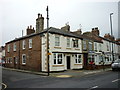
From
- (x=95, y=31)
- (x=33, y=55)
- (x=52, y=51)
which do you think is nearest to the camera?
(x=52, y=51)

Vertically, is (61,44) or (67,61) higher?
(61,44)

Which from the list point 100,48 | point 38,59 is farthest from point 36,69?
point 100,48

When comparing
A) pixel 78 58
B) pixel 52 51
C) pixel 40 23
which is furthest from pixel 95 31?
pixel 52 51

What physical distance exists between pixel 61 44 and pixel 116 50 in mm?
25200

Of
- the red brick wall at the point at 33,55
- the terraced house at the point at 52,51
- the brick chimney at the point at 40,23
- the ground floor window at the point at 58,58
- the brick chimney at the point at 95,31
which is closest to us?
the terraced house at the point at 52,51

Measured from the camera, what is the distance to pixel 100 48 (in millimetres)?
31562

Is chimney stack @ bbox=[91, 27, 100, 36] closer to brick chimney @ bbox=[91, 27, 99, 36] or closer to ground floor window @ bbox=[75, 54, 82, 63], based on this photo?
brick chimney @ bbox=[91, 27, 99, 36]

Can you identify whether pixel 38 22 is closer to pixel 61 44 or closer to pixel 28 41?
pixel 28 41

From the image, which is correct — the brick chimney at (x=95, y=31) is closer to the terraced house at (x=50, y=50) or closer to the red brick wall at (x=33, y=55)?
the terraced house at (x=50, y=50)

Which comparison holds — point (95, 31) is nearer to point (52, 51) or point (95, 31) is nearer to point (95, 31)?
point (95, 31)

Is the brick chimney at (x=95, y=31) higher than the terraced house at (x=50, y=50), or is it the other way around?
the brick chimney at (x=95, y=31)

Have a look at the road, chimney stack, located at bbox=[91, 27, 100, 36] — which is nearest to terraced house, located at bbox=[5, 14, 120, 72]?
chimney stack, located at bbox=[91, 27, 100, 36]

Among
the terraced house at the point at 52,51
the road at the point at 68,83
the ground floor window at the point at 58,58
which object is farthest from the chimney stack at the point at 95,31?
the road at the point at 68,83

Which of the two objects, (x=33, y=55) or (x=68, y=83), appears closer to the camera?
(x=68, y=83)
